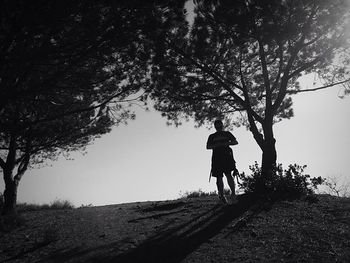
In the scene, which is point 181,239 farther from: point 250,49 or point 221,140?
point 250,49

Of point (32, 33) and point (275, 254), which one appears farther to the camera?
point (32, 33)

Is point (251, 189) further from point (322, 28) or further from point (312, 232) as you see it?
point (322, 28)

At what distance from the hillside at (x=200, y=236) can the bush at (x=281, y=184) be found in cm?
62

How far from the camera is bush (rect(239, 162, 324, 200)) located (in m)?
7.89

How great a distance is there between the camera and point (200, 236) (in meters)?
4.98

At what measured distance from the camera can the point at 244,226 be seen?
5414 millimetres

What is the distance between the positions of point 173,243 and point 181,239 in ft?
0.75

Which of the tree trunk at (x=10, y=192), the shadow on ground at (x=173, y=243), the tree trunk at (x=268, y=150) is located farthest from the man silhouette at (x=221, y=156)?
the tree trunk at (x=10, y=192)

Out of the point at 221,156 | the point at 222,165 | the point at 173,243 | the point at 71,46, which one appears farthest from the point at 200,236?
the point at 71,46

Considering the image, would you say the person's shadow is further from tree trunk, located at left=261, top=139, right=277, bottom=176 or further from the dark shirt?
tree trunk, located at left=261, top=139, right=277, bottom=176

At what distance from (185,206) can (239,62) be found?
478 centimetres

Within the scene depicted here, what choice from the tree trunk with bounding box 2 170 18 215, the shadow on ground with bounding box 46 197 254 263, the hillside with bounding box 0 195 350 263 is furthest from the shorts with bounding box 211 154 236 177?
the tree trunk with bounding box 2 170 18 215

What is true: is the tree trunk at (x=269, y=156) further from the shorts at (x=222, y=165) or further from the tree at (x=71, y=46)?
the tree at (x=71, y=46)

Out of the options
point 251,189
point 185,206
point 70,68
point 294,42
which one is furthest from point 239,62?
point 70,68
